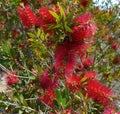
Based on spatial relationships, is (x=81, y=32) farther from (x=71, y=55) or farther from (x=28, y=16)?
(x=28, y=16)

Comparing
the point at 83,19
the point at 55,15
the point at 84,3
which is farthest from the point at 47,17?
the point at 84,3

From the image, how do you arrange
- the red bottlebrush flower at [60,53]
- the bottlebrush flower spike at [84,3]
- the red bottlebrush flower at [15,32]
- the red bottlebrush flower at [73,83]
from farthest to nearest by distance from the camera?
the red bottlebrush flower at [15,32]
the bottlebrush flower spike at [84,3]
the red bottlebrush flower at [73,83]
the red bottlebrush flower at [60,53]

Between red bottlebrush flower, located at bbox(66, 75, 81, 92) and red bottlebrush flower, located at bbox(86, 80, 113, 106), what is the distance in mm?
97

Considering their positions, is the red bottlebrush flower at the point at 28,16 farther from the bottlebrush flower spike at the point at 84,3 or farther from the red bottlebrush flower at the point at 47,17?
the bottlebrush flower spike at the point at 84,3

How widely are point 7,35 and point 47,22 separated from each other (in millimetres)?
3818

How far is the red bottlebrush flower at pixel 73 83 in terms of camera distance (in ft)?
6.72

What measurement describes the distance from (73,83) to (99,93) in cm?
19

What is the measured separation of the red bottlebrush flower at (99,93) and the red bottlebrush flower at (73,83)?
0.10m

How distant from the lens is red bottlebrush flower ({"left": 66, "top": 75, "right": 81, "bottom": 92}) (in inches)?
80.6

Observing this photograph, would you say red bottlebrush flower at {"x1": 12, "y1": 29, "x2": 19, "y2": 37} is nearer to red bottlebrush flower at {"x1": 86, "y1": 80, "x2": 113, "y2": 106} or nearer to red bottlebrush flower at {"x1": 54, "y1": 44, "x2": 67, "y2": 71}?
red bottlebrush flower at {"x1": 86, "y1": 80, "x2": 113, "y2": 106}

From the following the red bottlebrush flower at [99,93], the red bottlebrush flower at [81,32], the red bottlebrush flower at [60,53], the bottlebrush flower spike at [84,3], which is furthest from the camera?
the bottlebrush flower spike at [84,3]

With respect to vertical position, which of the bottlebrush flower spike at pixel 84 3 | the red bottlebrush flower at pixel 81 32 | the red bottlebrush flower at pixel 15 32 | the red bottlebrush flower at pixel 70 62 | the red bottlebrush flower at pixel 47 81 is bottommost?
the red bottlebrush flower at pixel 15 32

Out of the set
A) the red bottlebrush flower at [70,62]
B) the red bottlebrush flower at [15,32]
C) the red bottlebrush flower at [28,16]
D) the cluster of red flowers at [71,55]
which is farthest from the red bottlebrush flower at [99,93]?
the red bottlebrush flower at [15,32]

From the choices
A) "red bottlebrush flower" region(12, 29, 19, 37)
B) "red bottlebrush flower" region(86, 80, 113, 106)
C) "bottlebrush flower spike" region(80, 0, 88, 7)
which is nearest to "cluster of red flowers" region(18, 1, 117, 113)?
"red bottlebrush flower" region(86, 80, 113, 106)
